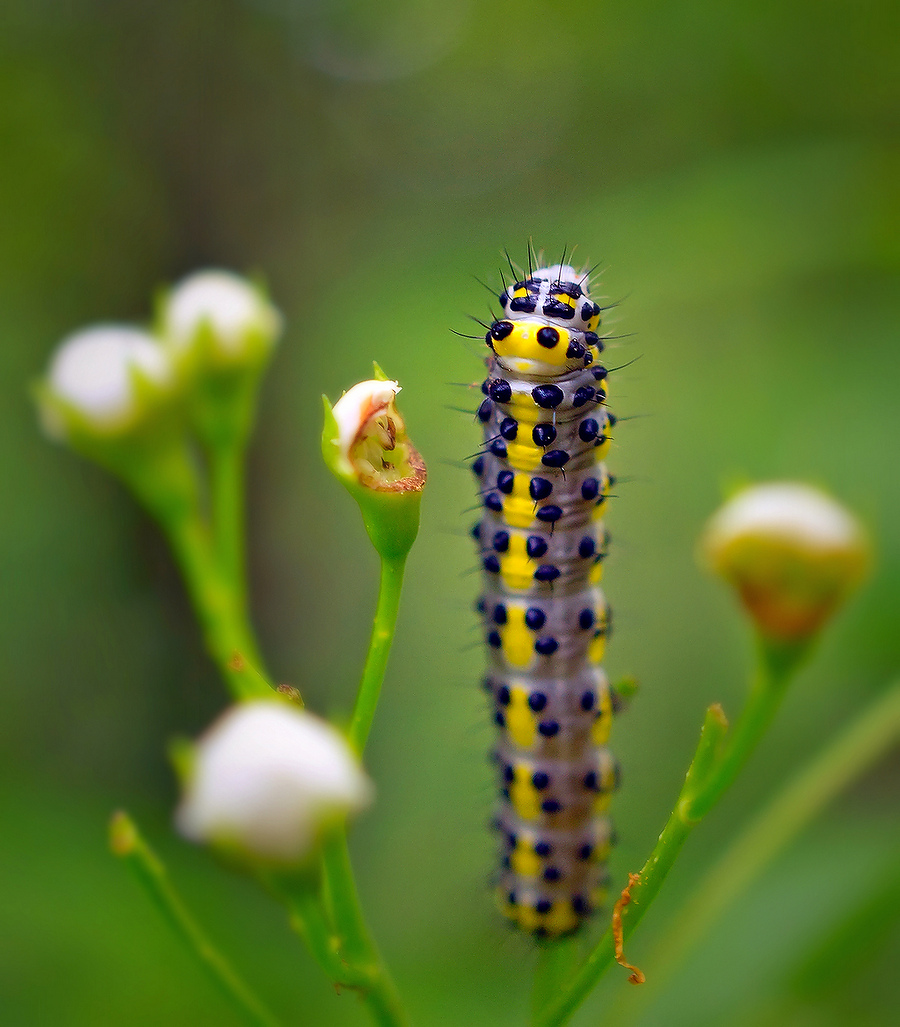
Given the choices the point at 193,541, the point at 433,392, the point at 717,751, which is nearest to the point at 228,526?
the point at 193,541

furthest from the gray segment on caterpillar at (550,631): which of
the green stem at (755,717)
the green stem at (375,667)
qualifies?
the green stem at (755,717)

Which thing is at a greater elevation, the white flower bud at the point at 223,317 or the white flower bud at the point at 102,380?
the white flower bud at the point at 223,317

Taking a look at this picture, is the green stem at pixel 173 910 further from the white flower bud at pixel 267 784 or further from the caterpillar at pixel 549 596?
the caterpillar at pixel 549 596

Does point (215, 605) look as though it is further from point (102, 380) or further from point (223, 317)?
point (223, 317)

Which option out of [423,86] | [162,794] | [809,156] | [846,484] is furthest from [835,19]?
[162,794]

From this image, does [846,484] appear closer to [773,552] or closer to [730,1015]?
[730,1015]
